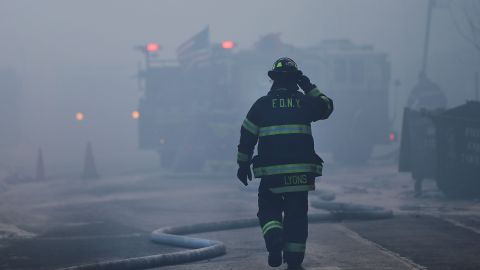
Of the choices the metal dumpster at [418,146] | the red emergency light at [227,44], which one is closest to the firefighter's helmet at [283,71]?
the metal dumpster at [418,146]

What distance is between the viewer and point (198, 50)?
74.8ft

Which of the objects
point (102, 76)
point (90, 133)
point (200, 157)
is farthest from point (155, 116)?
point (102, 76)

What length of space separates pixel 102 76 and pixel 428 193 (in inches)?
Answer: 2574

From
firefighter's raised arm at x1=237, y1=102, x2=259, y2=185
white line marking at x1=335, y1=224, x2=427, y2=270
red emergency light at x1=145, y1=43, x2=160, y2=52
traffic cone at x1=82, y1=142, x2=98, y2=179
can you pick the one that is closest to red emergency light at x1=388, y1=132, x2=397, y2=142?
red emergency light at x1=145, y1=43, x2=160, y2=52

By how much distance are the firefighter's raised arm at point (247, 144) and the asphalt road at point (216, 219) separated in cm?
95

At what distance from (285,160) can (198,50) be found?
16.6 m

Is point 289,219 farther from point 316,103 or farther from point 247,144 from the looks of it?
point 316,103

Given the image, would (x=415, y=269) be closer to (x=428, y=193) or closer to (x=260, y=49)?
(x=428, y=193)

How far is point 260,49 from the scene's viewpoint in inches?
908

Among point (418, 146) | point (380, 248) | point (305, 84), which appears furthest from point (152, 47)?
point (305, 84)

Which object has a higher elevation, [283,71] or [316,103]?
[283,71]

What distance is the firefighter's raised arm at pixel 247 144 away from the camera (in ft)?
20.8

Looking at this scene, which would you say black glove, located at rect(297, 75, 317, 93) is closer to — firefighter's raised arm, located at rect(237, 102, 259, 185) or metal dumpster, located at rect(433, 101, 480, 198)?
firefighter's raised arm, located at rect(237, 102, 259, 185)

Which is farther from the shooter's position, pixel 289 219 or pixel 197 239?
pixel 197 239
